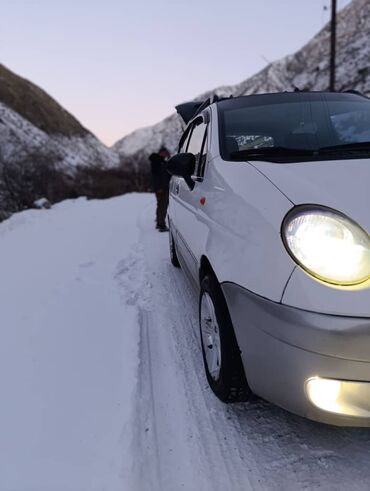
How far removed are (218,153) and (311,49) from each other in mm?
123478

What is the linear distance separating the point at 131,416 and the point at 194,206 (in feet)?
4.57

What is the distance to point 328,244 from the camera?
1.53m

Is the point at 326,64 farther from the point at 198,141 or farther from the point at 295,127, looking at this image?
the point at 295,127

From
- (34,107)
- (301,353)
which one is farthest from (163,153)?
(34,107)

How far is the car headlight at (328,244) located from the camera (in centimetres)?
146

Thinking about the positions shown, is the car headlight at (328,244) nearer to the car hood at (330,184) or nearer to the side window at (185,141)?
the car hood at (330,184)

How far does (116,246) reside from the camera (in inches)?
249

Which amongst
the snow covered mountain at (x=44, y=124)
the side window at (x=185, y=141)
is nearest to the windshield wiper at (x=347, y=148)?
the side window at (x=185, y=141)

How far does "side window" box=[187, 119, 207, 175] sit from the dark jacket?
394 cm

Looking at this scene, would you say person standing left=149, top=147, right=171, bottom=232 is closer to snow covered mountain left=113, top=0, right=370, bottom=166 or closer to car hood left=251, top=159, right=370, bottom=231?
car hood left=251, top=159, right=370, bottom=231

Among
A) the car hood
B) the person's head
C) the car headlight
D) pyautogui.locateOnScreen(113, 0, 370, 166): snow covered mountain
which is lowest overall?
the car headlight

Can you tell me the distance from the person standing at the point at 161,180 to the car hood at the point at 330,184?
228 inches

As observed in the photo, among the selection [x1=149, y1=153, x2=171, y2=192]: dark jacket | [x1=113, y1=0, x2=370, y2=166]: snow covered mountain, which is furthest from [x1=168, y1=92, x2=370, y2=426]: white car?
[x1=113, y1=0, x2=370, y2=166]: snow covered mountain

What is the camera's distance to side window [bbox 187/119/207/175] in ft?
9.40
